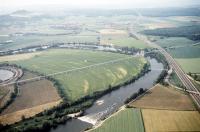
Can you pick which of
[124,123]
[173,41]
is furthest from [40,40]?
[124,123]

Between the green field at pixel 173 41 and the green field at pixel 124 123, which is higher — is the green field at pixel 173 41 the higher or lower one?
the higher one

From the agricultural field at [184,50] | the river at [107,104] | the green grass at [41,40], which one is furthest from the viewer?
the green grass at [41,40]

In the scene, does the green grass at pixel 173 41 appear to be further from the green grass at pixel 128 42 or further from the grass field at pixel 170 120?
the grass field at pixel 170 120

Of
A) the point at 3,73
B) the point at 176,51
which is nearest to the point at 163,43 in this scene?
the point at 176,51

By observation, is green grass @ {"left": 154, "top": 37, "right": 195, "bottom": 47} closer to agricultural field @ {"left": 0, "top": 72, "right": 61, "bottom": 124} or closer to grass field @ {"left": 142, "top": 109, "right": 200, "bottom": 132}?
agricultural field @ {"left": 0, "top": 72, "right": 61, "bottom": 124}

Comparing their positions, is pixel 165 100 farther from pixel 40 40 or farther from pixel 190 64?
pixel 40 40

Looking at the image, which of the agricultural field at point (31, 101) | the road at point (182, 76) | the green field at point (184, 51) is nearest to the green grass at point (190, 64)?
the green field at point (184, 51)

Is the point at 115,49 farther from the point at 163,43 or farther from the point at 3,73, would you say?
the point at 3,73
